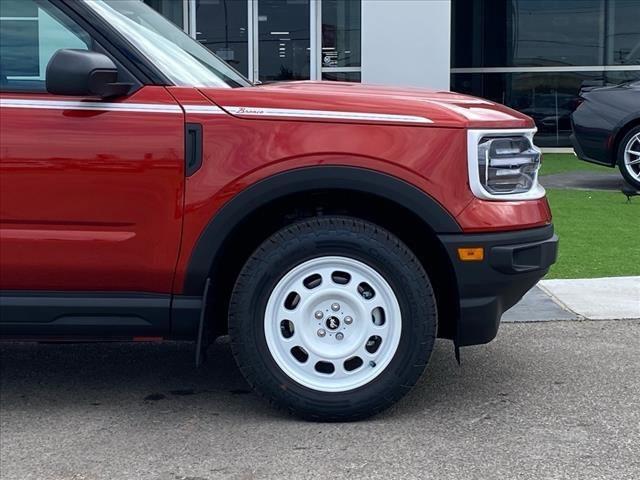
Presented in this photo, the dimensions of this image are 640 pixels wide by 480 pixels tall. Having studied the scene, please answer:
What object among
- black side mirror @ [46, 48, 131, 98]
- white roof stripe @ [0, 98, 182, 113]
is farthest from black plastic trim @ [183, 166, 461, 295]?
black side mirror @ [46, 48, 131, 98]

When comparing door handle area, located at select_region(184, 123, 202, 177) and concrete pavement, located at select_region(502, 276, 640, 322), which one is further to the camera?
concrete pavement, located at select_region(502, 276, 640, 322)

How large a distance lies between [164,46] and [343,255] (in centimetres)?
129

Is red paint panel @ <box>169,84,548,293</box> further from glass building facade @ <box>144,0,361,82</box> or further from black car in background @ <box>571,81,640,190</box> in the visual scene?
glass building facade @ <box>144,0,361,82</box>

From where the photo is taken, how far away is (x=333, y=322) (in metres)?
4.01

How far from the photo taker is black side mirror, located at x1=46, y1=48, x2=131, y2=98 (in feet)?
12.3

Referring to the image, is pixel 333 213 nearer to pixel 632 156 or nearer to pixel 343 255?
pixel 343 255

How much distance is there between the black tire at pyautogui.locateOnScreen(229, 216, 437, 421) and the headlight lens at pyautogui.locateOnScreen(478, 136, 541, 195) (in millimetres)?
461

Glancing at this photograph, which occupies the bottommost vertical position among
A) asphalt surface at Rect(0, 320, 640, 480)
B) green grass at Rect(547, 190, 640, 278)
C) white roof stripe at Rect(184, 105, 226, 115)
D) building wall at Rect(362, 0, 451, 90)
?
asphalt surface at Rect(0, 320, 640, 480)

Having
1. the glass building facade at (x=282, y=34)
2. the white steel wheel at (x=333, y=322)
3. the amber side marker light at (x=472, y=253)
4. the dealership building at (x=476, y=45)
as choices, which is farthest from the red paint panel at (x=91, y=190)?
the glass building facade at (x=282, y=34)

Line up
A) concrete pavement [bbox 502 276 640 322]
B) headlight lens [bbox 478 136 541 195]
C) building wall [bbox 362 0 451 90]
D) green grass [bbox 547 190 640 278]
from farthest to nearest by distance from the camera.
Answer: building wall [bbox 362 0 451 90] → green grass [bbox 547 190 640 278] → concrete pavement [bbox 502 276 640 322] → headlight lens [bbox 478 136 541 195]

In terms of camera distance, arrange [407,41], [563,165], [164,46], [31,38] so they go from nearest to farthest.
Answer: [31,38], [164,46], [407,41], [563,165]

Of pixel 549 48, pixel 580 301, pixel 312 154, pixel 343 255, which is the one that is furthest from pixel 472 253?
pixel 549 48

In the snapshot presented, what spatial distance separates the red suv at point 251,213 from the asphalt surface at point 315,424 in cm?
30

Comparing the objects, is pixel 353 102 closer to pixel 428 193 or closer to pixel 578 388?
pixel 428 193
